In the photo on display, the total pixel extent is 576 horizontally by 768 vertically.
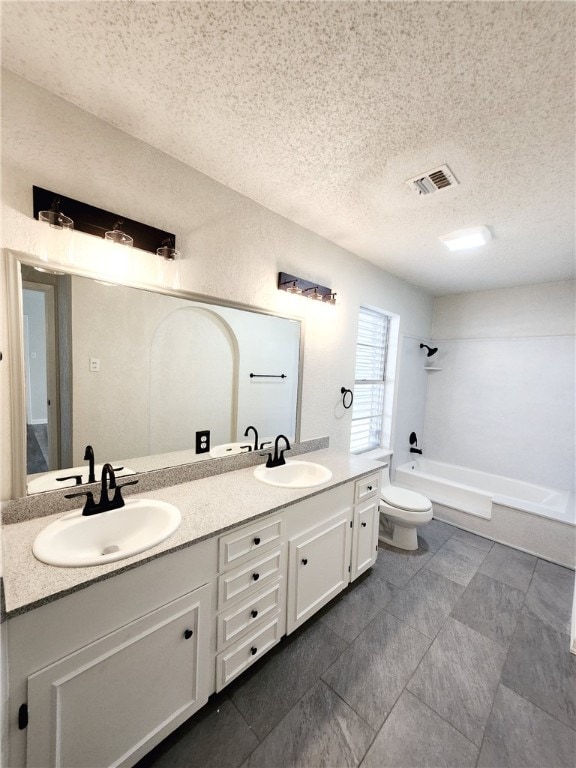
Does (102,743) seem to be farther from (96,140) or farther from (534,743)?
(96,140)

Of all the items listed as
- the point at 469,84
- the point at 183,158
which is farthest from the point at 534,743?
the point at 183,158

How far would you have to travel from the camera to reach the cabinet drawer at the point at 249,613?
1219mm

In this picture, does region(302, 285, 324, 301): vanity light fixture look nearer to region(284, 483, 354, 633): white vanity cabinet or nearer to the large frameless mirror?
the large frameless mirror

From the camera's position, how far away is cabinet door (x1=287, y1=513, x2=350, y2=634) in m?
1.52

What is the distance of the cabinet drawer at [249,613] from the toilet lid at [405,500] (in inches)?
54.9

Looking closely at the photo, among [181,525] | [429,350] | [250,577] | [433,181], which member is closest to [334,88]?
[433,181]

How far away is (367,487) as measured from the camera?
198 cm

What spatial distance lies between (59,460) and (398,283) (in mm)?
3249

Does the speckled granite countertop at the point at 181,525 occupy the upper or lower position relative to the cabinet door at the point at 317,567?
upper

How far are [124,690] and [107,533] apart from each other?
50 centimetres

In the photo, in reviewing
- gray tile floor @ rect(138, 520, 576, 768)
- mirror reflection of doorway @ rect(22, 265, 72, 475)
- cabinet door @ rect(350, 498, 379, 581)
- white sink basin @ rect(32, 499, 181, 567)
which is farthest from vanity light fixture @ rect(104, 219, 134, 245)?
gray tile floor @ rect(138, 520, 576, 768)

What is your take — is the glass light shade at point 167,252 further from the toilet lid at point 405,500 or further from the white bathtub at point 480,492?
the white bathtub at point 480,492

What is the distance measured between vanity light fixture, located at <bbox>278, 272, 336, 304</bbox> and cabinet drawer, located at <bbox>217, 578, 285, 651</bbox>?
1.76 meters

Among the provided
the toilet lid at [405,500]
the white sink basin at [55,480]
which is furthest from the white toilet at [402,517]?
the white sink basin at [55,480]
